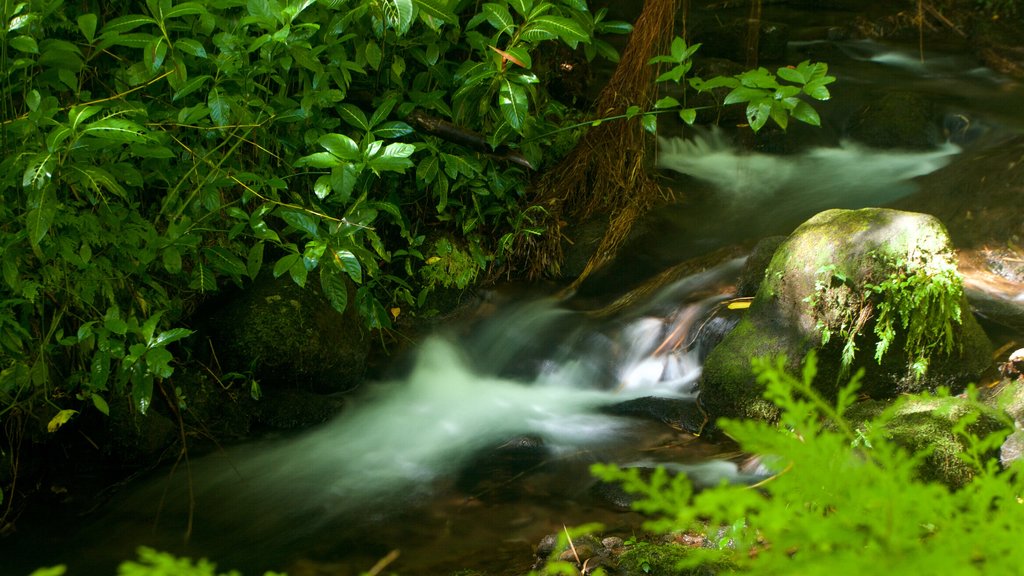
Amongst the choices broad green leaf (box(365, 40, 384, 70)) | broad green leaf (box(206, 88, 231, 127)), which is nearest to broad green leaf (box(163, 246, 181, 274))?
broad green leaf (box(206, 88, 231, 127))

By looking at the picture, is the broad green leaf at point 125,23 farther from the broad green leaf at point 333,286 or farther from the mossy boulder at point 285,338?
the mossy boulder at point 285,338

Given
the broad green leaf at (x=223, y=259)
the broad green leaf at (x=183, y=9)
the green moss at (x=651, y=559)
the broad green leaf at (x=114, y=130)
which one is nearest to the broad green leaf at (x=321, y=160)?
the broad green leaf at (x=223, y=259)

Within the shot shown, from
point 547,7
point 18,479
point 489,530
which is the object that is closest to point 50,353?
point 18,479

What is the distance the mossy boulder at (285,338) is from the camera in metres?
4.40

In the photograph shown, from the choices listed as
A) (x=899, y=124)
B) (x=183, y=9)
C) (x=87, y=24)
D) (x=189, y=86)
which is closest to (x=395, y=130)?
(x=189, y=86)

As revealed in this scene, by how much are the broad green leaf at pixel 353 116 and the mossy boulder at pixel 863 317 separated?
2.10 m

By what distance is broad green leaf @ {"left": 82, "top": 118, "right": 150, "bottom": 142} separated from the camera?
10.1 ft

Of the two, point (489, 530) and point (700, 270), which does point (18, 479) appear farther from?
point (700, 270)

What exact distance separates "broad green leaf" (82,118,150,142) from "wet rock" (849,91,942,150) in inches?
223

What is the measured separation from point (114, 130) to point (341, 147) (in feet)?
3.64

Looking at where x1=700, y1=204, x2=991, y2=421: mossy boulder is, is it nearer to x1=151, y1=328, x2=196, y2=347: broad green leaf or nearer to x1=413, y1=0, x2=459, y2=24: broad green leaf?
x1=413, y1=0, x2=459, y2=24: broad green leaf

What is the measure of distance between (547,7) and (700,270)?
183 centimetres

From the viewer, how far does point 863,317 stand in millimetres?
4020

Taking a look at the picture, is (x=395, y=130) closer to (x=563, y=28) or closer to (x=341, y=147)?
(x=341, y=147)
